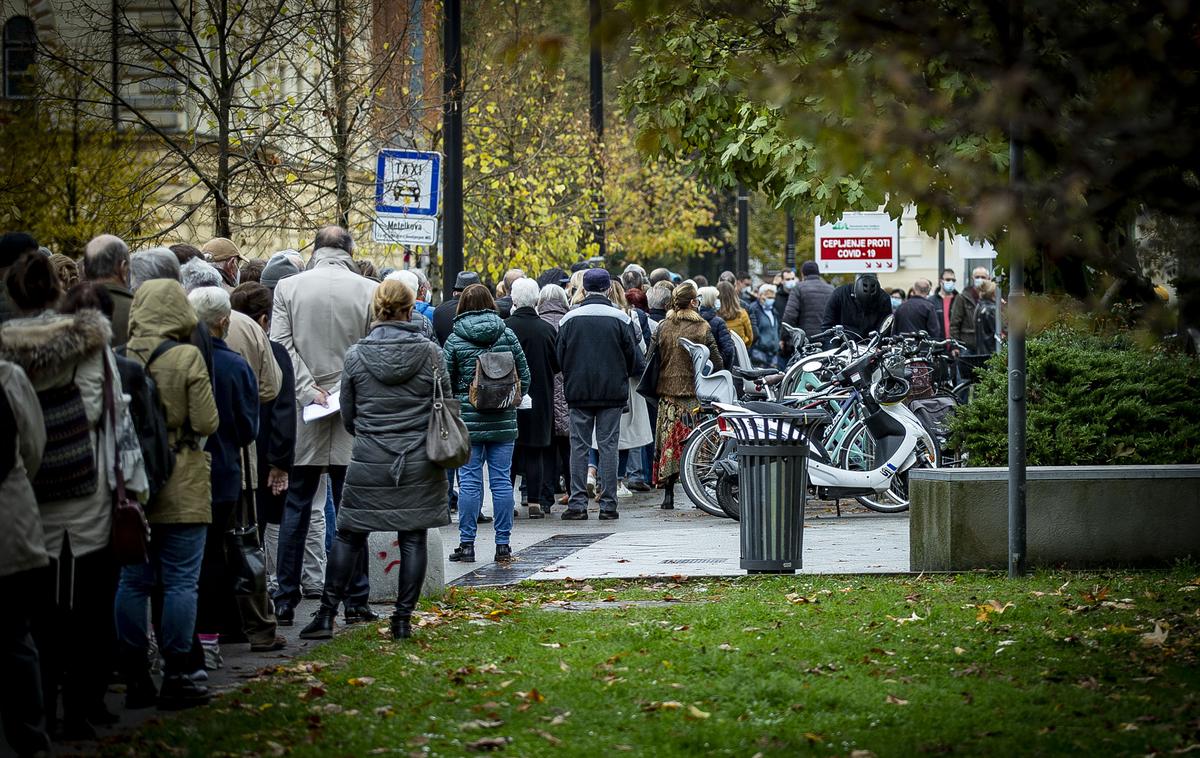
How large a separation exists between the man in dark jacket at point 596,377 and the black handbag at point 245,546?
6.42 metres

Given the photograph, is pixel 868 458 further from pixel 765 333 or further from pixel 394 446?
pixel 765 333

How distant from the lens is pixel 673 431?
1611cm

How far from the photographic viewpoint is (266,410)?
9.22 metres

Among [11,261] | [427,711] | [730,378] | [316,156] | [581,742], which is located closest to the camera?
[581,742]

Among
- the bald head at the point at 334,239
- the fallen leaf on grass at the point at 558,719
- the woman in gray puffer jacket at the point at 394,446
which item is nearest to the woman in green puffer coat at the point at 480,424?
the bald head at the point at 334,239

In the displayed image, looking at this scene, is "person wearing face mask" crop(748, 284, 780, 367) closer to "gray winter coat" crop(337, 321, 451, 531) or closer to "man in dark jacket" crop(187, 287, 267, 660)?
"gray winter coat" crop(337, 321, 451, 531)

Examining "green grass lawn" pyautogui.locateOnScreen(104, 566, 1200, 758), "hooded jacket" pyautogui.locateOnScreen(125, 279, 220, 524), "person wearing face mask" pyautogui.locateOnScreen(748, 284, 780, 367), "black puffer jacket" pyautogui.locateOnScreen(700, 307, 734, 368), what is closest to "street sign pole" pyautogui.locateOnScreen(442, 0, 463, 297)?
"black puffer jacket" pyautogui.locateOnScreen(700, 307, 734, 368)

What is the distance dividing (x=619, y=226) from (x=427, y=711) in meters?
39.6

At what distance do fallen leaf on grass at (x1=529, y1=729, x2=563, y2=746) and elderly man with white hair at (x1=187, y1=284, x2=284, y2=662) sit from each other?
81.8 inches

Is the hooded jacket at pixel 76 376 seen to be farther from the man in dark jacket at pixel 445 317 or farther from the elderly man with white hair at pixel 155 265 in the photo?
the man in dark jacket at pixel 445 317

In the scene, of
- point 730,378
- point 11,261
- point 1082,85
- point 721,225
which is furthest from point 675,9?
point 721,225

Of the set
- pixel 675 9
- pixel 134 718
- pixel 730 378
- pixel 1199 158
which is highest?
pixel 675 9

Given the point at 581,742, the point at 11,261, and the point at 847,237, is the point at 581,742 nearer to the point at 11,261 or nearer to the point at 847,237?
the point at 11,261

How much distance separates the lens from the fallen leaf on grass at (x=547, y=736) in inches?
261
